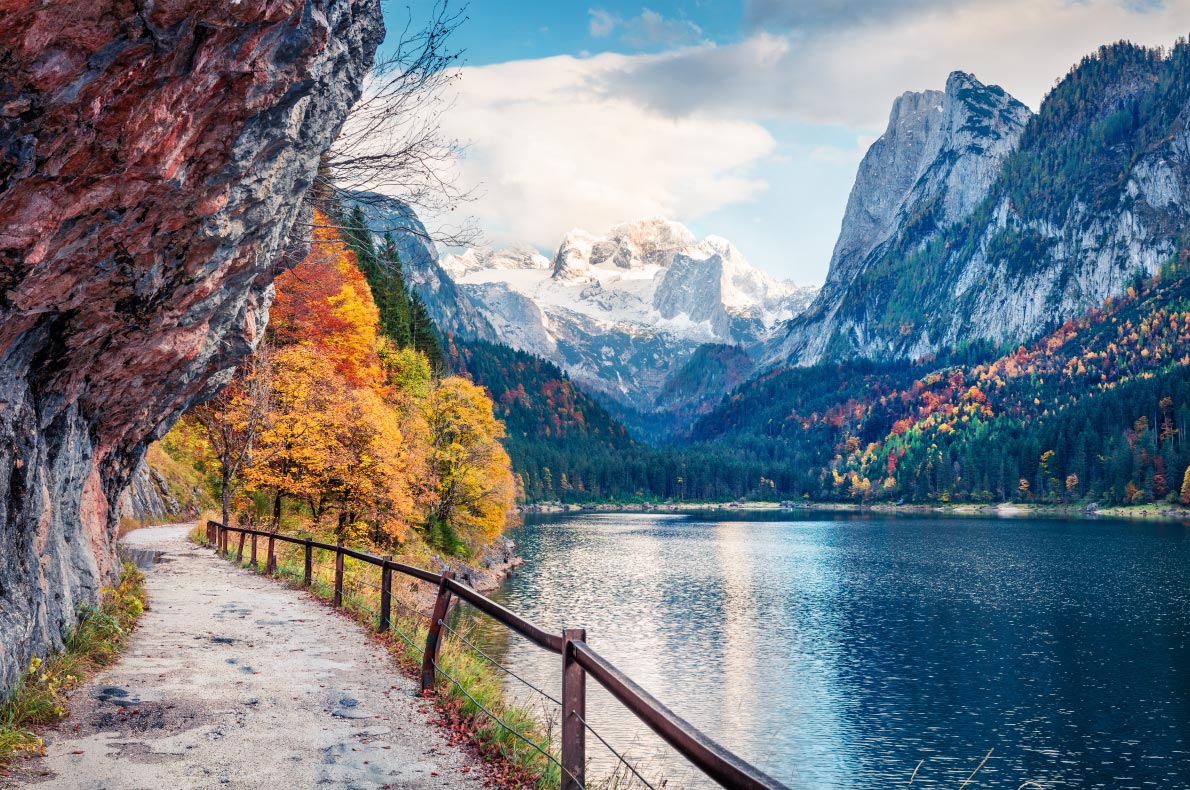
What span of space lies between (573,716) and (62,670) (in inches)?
295

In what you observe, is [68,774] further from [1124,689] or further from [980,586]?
[980,586]

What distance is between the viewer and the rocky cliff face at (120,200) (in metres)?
5.74

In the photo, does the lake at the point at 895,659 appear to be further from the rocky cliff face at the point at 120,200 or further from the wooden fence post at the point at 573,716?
the rocky cliff face at the point at 120,200

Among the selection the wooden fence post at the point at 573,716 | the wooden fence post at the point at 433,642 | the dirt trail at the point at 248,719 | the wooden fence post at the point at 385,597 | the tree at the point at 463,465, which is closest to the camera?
the wooden fence post at the point at 573,716

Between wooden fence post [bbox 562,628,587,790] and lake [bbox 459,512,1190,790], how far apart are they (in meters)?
13.9

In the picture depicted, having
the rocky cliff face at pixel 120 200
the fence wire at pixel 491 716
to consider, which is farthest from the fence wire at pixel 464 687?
the rocky cliff face at pixel 120 200

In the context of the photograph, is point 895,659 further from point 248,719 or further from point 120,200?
point 120,200

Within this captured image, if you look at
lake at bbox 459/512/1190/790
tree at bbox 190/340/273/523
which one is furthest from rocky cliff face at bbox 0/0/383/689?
tree at bbox 190/340/273/523

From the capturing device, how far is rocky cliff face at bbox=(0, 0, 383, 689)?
5742mm

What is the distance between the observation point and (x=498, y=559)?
67688mm

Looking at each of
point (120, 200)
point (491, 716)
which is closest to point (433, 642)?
point (491, 716)

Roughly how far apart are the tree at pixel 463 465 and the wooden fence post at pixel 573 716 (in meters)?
50.9

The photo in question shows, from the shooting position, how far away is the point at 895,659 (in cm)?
3856

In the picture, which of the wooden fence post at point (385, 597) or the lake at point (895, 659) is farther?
the lake at point (895, 659)
